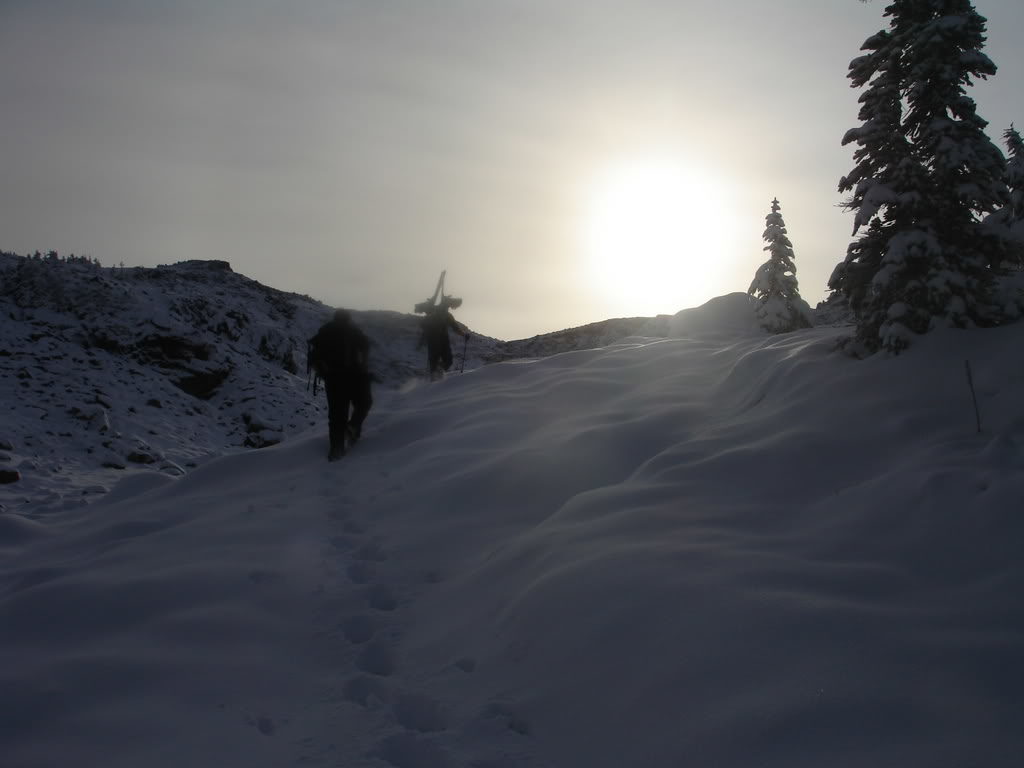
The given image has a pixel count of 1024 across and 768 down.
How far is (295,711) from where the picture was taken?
3.80m

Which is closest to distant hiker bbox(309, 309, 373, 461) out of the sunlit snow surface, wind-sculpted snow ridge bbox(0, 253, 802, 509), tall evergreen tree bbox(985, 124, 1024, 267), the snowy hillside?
the snowy hillside

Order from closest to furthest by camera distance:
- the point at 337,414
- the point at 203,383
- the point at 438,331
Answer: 1. the point at 337,414
2. the point at 438,331
3. the point at 203,383

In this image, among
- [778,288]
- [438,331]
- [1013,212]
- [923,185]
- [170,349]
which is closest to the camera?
[923,185]

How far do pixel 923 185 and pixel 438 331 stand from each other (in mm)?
10828

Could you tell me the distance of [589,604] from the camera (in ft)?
14.1

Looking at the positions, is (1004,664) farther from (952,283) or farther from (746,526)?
(952,283)

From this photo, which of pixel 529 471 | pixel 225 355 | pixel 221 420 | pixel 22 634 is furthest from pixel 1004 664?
pixel 225 355

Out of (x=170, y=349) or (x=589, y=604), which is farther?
(x=170, y=349)

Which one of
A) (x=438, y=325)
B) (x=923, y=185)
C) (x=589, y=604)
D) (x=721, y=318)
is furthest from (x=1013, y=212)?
(x=721, y=318)

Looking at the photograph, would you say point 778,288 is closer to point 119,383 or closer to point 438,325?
point 438,325

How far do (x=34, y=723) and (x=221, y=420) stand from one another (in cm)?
1439

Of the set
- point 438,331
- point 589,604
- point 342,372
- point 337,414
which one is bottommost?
point 589,604

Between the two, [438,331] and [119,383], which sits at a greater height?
[438,331]

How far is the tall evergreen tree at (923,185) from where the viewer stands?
26.6ft
